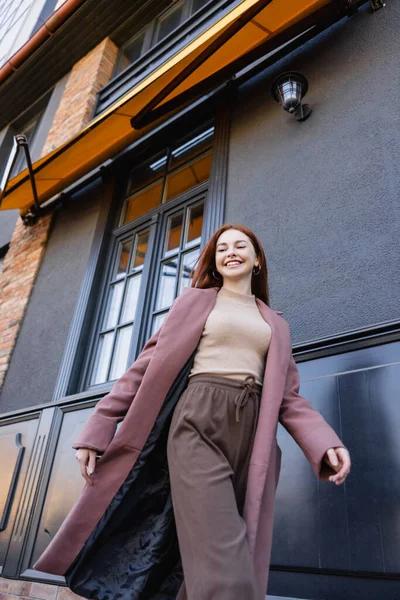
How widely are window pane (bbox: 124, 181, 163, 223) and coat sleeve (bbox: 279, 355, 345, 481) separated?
3552mm

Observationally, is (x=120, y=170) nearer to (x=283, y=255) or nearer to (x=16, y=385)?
(x=16, y=385)

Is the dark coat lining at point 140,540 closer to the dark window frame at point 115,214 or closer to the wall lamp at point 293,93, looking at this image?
the dark window frame at point 115,214

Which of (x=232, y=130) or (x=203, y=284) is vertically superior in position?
(x=232, y=130)

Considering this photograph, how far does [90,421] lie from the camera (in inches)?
67.7

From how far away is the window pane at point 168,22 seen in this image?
645 cm

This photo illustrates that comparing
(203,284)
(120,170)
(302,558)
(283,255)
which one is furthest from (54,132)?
(302,558)

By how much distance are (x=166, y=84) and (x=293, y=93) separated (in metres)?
1.24

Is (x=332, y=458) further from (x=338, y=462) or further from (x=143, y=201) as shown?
(x=143, y=201)

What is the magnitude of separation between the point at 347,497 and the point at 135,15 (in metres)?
7.09

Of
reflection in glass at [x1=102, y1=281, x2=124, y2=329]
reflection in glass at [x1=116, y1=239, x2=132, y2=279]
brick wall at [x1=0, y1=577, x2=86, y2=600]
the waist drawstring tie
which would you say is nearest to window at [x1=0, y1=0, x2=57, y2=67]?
reflection in glass at [x1=116, y1=239, x2=132, y2=279]

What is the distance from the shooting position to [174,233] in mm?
4625

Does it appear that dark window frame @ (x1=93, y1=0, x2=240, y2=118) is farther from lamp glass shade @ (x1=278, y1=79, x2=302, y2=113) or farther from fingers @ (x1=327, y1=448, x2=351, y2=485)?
fingers @ (x1=327, y1=448, x2=351, y2=485)

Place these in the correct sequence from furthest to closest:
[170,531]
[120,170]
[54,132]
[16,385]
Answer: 1. [54,132]
2. [120,170]
3. [16,385]
4. [170,531]

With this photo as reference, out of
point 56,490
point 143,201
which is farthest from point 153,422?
point 143,201
